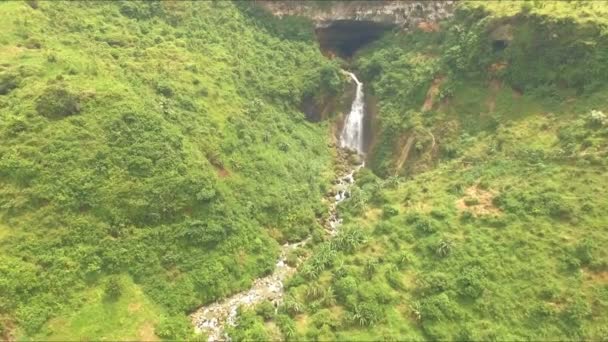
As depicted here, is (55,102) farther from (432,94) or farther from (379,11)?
(379,11)

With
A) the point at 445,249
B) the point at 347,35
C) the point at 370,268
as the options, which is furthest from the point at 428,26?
the point at 370,268

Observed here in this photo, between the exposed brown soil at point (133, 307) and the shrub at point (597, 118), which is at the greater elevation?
the shrub at point (597, 118)

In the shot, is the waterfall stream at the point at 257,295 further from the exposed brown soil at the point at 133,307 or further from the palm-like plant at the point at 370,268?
the palm-like plant at the point at 370,268

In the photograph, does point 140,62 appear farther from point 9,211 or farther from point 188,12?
point 9,211

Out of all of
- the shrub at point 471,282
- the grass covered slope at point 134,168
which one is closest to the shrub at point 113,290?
the grass covered slope at point 134,168

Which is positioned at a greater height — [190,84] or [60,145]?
[190,84]

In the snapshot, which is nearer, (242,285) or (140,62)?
(242,285)

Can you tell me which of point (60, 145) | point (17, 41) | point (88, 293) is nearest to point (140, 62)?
point (17, 41)
